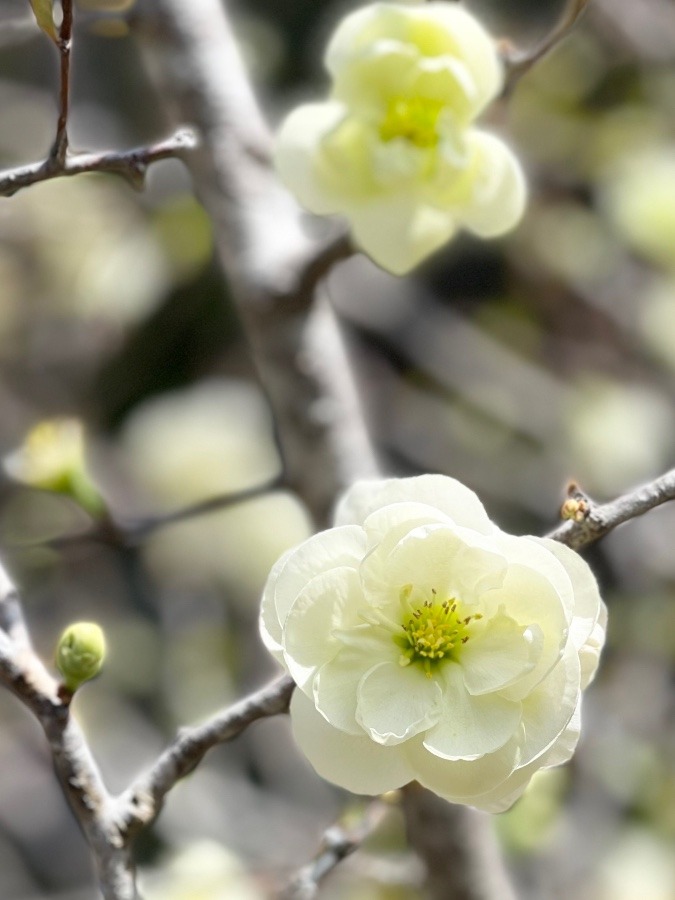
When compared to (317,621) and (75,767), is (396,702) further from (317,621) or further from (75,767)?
(75,767)

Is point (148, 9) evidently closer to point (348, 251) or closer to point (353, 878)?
point (348, 251)

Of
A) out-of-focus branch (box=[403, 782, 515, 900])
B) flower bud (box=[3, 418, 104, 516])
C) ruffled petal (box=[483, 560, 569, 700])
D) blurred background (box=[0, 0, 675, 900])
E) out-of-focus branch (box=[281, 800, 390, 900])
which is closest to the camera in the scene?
ruffled petal (box=[483, 560, 569, 700])

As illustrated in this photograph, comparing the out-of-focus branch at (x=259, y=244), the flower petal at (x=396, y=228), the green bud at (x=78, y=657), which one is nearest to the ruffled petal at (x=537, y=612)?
the green bud at (x=78, y=657)

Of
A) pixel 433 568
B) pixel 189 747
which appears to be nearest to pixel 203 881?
pixel 189 747

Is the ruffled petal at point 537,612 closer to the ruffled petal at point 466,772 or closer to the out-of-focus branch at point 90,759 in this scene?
the ruffled petal at point 466,772

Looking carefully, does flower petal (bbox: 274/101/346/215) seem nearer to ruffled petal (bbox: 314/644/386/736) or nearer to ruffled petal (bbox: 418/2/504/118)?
ruffled petal (bbox: 418/2/504/118)

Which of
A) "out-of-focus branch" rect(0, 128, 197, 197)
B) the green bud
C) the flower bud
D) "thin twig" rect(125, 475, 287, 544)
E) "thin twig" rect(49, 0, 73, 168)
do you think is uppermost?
"thin twig" rect(49, 0, 73, 168)

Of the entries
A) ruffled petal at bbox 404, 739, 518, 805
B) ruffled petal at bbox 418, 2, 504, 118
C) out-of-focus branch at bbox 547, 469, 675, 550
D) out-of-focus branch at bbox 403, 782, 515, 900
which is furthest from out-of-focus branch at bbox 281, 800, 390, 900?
ruffled petal at bbox 418, 2, 504, 118
